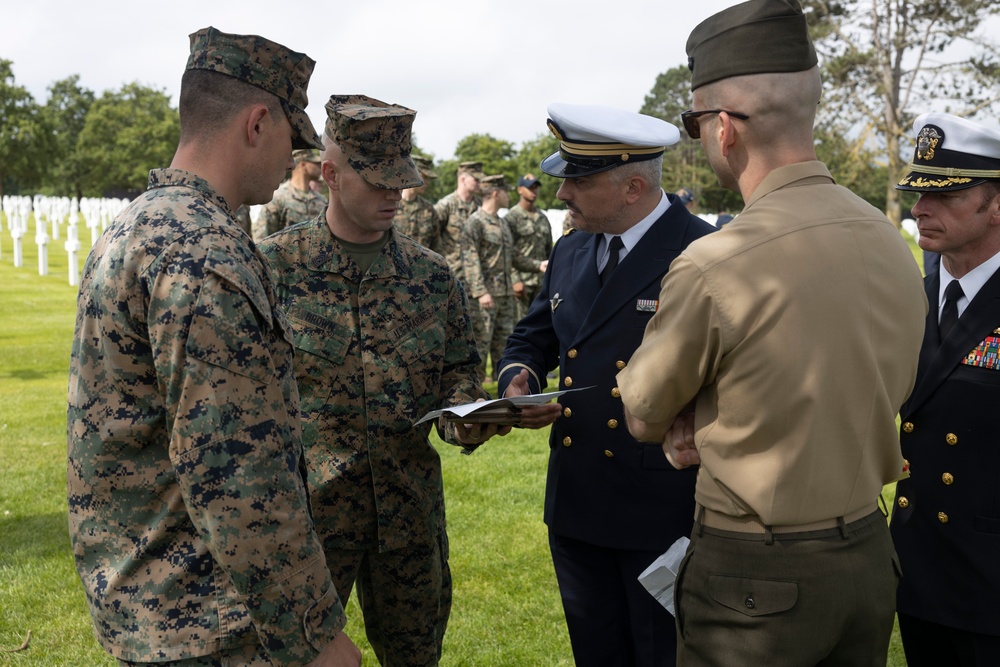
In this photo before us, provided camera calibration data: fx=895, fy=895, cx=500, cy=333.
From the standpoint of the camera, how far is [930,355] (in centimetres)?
325

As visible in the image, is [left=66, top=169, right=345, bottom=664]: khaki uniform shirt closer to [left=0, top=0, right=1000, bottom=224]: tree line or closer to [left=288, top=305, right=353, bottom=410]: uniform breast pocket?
[left=288, top=305, right=353, bottom=410]: uniform breast pocket

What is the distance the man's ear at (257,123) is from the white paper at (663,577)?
167cm

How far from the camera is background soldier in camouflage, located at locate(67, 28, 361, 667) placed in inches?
81.0

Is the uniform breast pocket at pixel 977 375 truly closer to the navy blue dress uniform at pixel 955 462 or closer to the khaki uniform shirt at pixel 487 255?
the navy blue dress uniform at pixel 955 462

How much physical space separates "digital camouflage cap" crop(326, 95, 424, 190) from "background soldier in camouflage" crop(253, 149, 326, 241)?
5974 mm

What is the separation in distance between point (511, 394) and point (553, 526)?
0.53m

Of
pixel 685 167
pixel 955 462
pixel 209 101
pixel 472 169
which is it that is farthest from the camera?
pixel 685 167

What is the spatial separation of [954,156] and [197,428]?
2781mm

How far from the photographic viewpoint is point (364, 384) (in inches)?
135

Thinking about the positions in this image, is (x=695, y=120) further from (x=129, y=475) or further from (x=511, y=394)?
(x=129, y=475)

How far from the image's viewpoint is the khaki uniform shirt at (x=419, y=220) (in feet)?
36.3

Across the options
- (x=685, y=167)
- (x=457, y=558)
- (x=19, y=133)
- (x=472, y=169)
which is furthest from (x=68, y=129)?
(x=457, y=558)

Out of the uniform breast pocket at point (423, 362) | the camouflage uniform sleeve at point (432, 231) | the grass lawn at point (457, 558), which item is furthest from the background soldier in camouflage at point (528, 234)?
the uniform breast pocket at point (423, 362)

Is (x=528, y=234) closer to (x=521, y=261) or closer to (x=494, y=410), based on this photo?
(x=521, y=261)
